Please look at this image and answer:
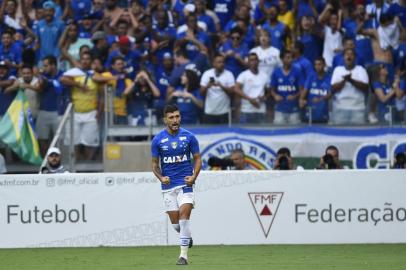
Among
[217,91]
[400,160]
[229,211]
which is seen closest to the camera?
[229,211]

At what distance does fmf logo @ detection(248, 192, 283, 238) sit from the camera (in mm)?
17703

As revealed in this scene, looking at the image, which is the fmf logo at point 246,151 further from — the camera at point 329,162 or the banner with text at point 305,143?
the camera at point 329,162

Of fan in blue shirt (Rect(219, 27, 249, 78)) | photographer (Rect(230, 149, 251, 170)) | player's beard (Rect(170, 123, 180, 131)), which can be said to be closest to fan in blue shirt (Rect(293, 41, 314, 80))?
fan in blue shirt (Rect(219, 27, 249, 78))

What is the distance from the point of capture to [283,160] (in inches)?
774

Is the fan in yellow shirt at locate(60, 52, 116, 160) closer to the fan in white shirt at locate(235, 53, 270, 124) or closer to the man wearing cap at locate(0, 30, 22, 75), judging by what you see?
the man wearing cap at locate(0, 30, 22, 75)

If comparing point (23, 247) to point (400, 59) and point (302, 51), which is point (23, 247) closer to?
point (302, 51)

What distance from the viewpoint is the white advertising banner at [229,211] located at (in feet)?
58.0

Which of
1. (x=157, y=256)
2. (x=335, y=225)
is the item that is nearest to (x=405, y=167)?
(x=335, y=225)

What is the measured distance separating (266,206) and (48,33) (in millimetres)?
7126

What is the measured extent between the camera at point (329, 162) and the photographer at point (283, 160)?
2.07 feet

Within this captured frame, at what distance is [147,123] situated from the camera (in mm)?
20734

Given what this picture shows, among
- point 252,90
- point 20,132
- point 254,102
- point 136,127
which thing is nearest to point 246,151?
point 254,102

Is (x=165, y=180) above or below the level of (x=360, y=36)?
below

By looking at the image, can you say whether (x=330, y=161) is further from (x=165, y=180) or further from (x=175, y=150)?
(x=165, y=180)
